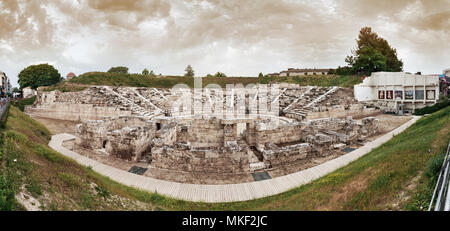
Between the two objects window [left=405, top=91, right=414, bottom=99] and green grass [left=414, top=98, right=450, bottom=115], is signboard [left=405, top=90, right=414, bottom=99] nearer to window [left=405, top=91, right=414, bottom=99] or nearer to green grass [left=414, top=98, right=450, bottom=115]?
window [left=405, top=91, right=414, bottom=99]

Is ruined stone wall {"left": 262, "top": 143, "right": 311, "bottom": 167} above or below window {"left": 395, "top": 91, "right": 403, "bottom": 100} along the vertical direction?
below

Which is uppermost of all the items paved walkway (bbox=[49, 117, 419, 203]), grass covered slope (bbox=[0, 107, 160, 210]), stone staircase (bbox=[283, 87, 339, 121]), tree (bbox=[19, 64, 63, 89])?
tree (bbox=[19, 64, 63, 89])

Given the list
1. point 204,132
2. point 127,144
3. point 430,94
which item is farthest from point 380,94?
point 127,144

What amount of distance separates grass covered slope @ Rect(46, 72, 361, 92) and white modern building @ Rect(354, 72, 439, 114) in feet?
12.1

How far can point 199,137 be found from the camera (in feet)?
44.5

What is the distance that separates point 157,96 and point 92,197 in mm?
23986

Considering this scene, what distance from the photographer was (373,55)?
32.3 metres

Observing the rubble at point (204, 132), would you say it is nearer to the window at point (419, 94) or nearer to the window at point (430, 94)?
the window at point (419, 94)

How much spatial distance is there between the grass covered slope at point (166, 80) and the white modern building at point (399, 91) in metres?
3.69

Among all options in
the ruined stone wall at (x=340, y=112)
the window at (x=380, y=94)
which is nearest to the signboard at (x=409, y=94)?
the window at (x=380, y=94)

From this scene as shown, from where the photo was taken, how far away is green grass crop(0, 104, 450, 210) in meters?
3.93

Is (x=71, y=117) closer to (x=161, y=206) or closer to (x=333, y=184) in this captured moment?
(x=161, y=206)

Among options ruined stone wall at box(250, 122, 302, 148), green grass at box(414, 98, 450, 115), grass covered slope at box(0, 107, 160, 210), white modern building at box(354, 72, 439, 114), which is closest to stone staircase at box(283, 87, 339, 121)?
white modern building at box(354, 72, 439, 114)

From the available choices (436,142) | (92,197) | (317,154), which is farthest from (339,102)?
(92,197)
